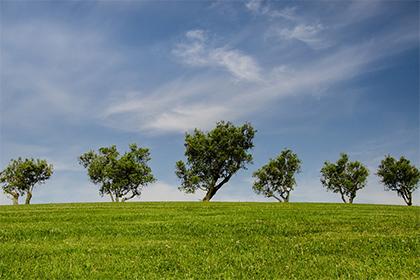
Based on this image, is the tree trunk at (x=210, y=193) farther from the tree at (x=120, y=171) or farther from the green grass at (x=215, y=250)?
the green grass at (x=215, y=250)

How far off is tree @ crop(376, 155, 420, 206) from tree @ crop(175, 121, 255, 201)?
34672 millimetres

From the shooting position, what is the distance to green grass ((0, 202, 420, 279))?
36.8 feet

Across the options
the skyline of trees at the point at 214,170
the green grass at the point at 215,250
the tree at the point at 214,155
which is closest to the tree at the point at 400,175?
the skyline of trees at the point at 214,170

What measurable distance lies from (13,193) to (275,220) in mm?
76840

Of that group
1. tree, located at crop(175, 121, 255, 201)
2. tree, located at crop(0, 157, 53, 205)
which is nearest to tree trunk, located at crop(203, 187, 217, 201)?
tree, located at crop(175, 121, 255, 201)

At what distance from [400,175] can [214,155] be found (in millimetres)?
43519

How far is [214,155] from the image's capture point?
7375 cm

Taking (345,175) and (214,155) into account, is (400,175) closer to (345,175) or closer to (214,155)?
(345,175)

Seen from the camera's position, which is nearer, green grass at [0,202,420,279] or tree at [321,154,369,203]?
green grass at [0,202,420,279]

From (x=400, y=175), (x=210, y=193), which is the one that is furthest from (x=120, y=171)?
(x=400, y=175)

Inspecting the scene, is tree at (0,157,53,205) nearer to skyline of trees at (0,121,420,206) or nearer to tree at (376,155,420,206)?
skyline of trees at (0,121,420,206)

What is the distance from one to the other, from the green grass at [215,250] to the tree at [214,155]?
51962 mm

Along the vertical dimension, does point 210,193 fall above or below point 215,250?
above

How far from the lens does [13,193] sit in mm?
83875
